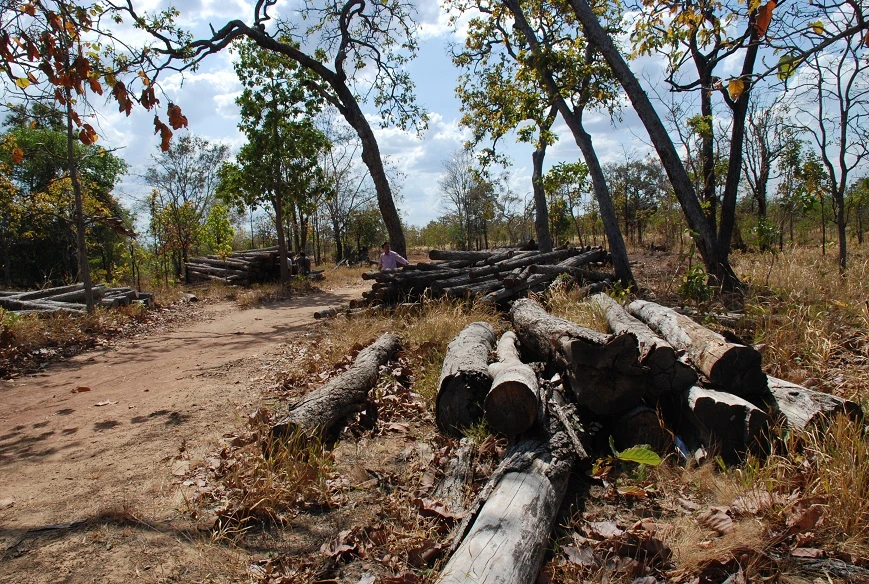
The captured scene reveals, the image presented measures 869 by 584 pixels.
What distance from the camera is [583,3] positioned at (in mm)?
9336

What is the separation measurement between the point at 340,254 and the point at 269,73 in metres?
19.2

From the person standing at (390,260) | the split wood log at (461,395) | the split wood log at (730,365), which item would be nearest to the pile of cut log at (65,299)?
the person standing at (390,260)

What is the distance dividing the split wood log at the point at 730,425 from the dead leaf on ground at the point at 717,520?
641 millimetres

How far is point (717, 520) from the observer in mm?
2803

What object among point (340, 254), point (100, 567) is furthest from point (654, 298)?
point (340, 254)

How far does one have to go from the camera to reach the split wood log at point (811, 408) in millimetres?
3338

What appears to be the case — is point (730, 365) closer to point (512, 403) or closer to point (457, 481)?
point (512, 403)

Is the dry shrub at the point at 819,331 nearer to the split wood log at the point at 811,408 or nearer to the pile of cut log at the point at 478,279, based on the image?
the split wood log at the point at 811,408

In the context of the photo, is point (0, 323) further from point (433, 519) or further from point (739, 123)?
point (739, 123)

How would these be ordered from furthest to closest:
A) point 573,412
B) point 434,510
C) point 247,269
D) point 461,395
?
point 247,269 → point 461,395 → point 573,412 → point 434,510

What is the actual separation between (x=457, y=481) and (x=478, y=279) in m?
7.06

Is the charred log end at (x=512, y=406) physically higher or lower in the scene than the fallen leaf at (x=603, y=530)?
higher

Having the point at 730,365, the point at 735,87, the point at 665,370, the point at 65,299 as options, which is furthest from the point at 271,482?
the point at 65,299

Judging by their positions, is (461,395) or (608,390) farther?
(461,395)
